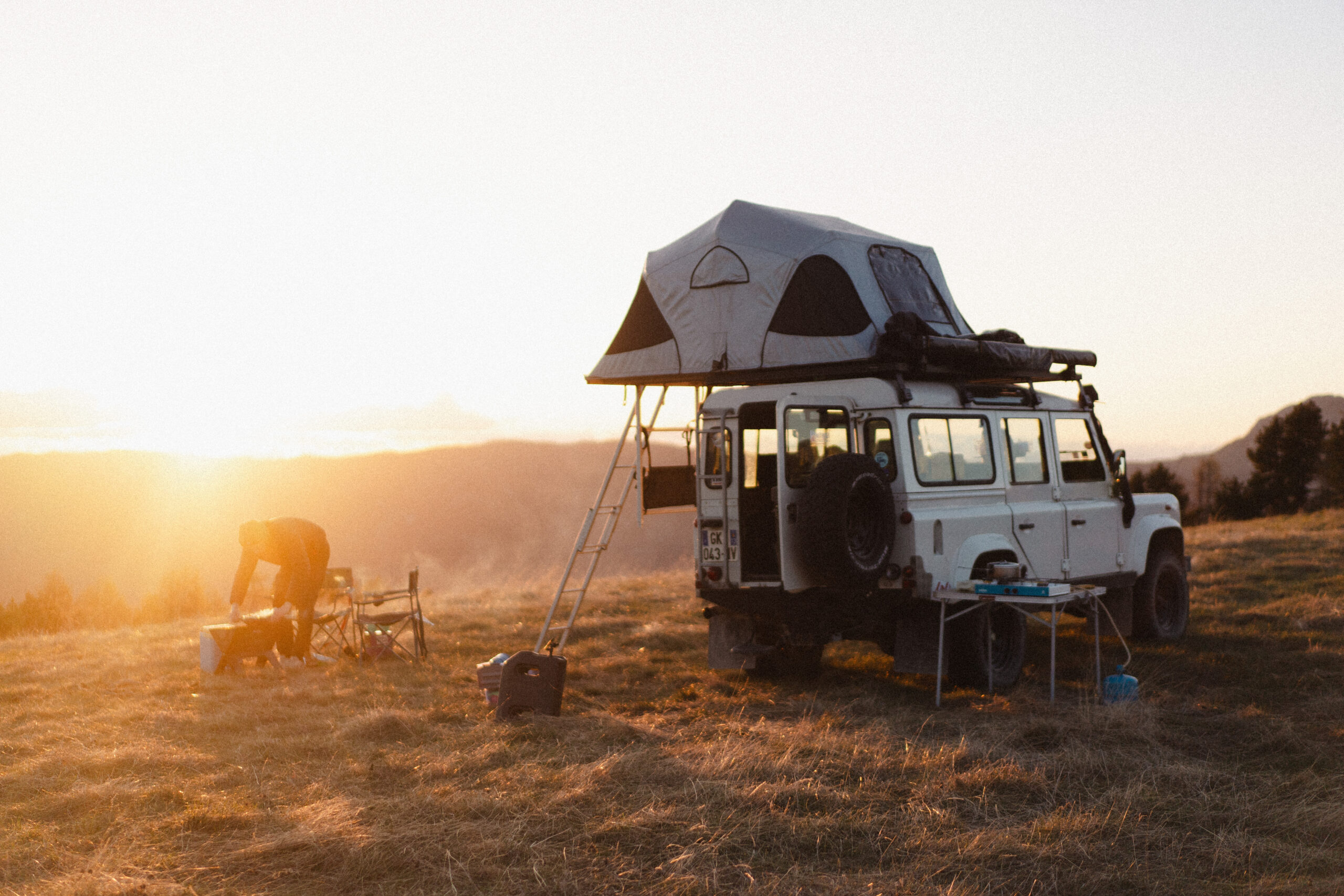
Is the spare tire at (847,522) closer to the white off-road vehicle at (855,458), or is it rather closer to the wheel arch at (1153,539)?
the white off-road vehicle at (855,458)

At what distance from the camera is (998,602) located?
8539 millimetres

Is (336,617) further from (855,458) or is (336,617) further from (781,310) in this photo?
(855,458)

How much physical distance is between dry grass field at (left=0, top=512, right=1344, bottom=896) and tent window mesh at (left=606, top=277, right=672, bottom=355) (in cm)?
326

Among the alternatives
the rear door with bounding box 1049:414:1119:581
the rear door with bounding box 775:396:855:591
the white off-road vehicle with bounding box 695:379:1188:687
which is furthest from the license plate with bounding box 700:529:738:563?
the rear door with bounding box 1049:414:1119:581

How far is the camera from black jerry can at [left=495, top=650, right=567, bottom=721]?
804 centimetres

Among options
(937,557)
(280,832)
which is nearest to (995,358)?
(937,557)

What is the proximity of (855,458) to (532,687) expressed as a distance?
10.3ft

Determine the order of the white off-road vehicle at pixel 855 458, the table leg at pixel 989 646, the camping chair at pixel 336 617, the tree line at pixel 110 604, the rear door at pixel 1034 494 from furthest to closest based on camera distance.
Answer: the tree line at pixel 110 604 → the camping chair at pixel 336 617 → the rear door at pixel 1034 494 → the table leg at pixel 989 646 → the white off-road vehicle at pixel 855 458

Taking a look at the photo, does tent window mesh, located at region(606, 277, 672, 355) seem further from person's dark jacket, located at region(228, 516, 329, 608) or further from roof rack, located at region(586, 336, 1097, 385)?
person's dark jacket, located at region(228, 516, 329, 608)

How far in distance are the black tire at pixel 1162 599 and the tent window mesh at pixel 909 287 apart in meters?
3.38

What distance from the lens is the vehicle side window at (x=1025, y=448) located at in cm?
937

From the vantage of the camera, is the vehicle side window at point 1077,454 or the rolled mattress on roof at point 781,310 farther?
the vehicle side window at point 1077,454

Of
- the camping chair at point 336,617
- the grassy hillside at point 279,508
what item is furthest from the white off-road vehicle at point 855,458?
the grassy hillside at point 279,508

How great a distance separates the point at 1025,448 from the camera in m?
9.56
